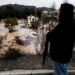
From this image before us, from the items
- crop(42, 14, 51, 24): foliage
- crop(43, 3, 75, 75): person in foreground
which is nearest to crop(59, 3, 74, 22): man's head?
crop(43, 3, 75, 75): person in foreground

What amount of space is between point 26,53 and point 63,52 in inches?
140

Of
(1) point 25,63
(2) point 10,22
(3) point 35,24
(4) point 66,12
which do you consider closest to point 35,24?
(3) point 35,24

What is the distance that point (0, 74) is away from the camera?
6797 millimetres

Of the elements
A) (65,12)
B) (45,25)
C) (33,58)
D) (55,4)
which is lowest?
(33,58)

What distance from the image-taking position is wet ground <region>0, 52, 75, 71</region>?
720 cm

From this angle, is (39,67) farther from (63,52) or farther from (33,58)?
(63,52)

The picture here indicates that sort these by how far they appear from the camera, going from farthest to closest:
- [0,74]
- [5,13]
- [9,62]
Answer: [5,13] → [9,62] → [0,74]

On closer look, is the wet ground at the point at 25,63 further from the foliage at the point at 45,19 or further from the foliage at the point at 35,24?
the foliage at the point at 45,19

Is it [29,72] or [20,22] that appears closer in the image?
[29,72]

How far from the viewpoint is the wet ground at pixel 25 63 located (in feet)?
23.6

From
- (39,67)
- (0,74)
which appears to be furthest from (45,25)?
(0,74)

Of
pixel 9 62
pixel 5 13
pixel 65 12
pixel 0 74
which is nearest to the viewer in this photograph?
pixel 65 12

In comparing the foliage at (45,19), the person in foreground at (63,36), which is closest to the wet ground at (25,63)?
the foliage at (45,19)

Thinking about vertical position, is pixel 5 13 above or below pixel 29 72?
above
